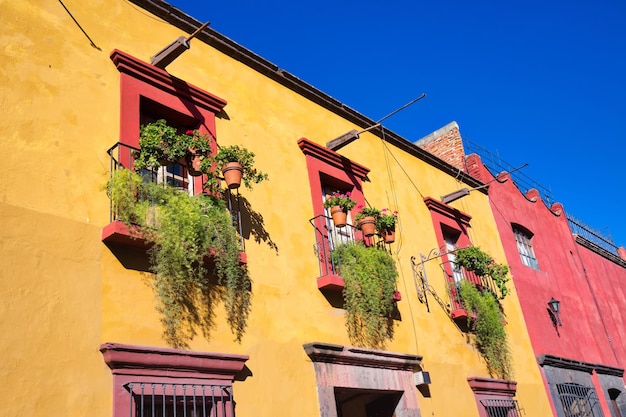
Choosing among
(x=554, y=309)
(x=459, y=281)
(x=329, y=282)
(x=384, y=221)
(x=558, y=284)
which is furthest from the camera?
(x=558, y=284)

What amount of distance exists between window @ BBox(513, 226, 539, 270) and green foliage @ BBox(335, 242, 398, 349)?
21.3ft

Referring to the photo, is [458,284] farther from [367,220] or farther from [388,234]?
[367,220]

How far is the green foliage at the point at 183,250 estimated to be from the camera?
235 inches

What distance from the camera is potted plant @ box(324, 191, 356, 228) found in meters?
8.53

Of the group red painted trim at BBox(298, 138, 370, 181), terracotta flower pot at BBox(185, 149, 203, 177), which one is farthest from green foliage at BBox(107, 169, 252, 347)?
red painted trim at BBox(298, 138, 370, 181)

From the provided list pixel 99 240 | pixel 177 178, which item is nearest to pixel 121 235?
pixel 99 240

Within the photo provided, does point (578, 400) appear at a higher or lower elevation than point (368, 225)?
lower

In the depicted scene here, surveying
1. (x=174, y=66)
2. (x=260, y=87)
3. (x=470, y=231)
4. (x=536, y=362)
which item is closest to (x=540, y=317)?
(x=536, y=362)

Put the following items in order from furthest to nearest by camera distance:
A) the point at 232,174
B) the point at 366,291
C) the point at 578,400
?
1. the point at 578,400
2. the point at 366,291
3. the point at 232,174

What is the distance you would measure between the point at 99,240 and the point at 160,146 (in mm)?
1241

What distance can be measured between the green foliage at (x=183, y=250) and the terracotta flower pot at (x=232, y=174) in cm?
36

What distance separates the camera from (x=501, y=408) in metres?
10.5

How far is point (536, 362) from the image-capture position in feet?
40.0

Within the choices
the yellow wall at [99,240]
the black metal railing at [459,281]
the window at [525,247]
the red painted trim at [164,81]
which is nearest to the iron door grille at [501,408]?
the yellow wall at [99,240]
